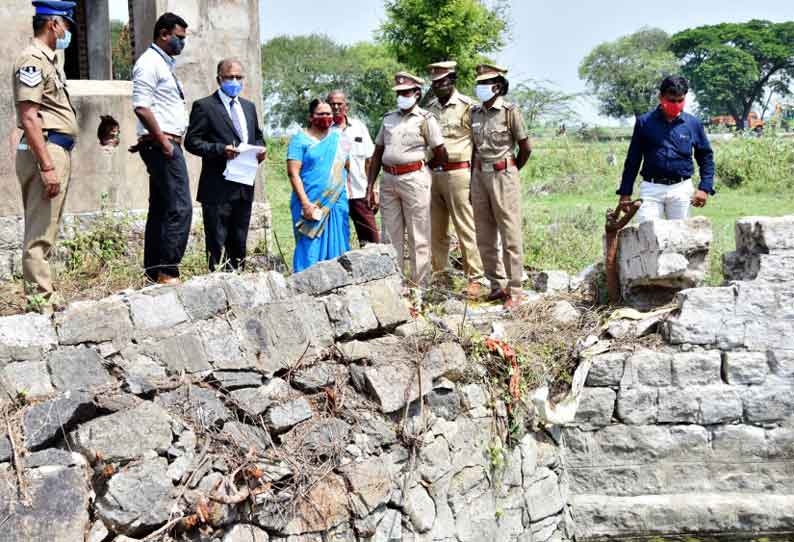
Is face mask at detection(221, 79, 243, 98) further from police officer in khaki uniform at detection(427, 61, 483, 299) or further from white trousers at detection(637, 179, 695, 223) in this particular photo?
white trousers at detection(637, 179, 695, 223)

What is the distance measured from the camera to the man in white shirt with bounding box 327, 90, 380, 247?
8.00 m

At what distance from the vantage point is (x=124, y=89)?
851 cm

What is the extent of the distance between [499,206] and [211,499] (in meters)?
4.03

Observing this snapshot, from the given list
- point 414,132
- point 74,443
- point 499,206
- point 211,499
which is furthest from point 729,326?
point 74,443

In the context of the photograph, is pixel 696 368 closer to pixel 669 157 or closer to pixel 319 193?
pixel 669 157

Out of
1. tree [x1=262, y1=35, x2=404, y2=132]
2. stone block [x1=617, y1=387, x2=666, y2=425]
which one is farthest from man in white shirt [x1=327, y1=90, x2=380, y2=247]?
tree [x1=262, y1=35, x2=404, y2=132]

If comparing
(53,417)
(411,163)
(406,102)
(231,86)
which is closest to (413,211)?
(411,163)

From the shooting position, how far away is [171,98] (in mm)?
6641

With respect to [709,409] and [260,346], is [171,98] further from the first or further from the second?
[709,409]

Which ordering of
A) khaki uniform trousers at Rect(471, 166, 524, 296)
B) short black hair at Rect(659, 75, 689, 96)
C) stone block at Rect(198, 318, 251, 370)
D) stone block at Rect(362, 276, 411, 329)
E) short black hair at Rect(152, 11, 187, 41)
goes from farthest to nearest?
khaki uniform trousers at Rect(471, 166, 524, 296) → short black hair at Rect(659, 75, 689, 96) → short black hair at Rect(152, 11, 187, 41) → stone block at Rect(362, 276, 411, 329) → stone block at Rect(198, 318, 251, 370)

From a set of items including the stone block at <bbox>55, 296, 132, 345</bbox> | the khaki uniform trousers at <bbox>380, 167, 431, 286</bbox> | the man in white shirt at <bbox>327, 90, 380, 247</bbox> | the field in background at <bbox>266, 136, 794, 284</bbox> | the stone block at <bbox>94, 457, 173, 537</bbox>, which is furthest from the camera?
the field in background at <bbox>266, 136, 794, 284</bbox>

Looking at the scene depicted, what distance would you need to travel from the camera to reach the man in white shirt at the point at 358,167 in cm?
800

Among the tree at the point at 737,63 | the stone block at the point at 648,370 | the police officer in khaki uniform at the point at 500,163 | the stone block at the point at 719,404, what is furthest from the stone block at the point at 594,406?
the tree at the point at 737,63

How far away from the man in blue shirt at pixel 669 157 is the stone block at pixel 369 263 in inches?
92.9
